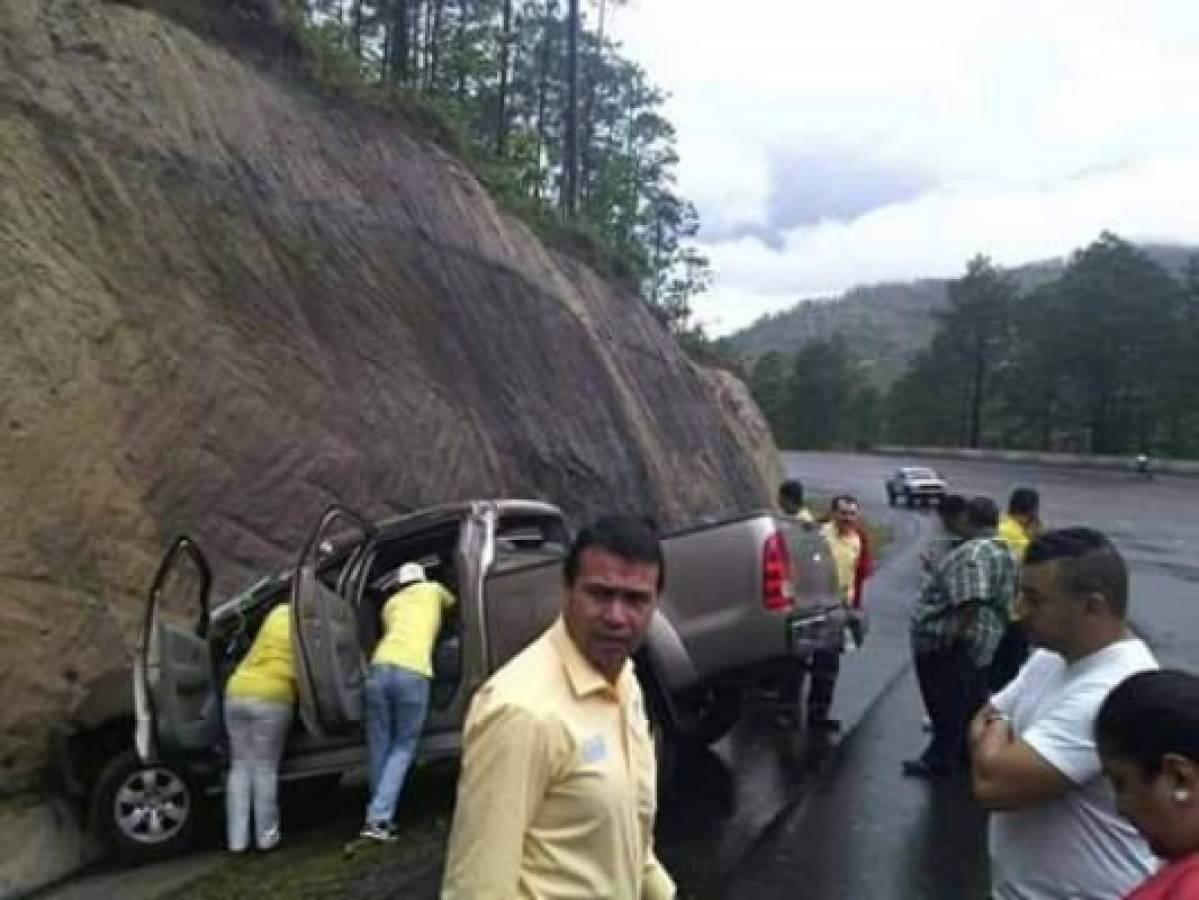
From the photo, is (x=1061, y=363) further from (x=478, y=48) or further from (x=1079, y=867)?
(x=1079, y=867)

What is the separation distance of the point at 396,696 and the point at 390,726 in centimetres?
20

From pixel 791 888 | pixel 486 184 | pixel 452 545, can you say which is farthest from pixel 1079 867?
pixel 486 184

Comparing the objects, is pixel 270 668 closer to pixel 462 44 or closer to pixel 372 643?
pixel 372 643

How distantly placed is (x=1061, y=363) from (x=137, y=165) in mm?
72609

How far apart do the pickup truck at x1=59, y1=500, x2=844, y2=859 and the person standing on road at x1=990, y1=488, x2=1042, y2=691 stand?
1.52m

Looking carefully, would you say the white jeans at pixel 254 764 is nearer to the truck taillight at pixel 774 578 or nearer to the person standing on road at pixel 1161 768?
the truck taillight at pixel 774 578

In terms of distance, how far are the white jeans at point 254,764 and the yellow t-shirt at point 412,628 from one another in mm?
689

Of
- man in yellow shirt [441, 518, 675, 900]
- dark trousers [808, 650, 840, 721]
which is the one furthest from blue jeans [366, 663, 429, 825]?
man in yellow shirt [441, 518, 675, 900]

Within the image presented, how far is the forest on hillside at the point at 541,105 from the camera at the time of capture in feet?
79.8

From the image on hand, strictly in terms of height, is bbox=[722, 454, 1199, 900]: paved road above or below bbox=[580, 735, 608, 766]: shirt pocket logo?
below

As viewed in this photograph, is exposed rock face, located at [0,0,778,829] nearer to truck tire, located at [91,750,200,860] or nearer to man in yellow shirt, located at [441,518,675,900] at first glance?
truck tire, located at [91,750,200,860]

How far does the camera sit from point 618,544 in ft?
8.62

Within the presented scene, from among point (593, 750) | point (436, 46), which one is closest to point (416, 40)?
point (436, 46)

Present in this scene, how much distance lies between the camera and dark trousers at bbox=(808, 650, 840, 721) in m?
9.82
